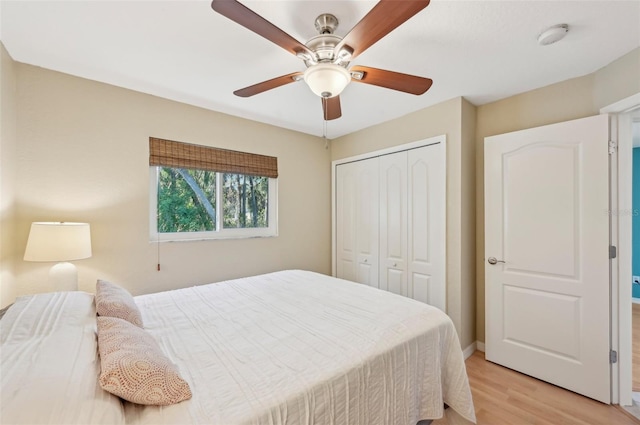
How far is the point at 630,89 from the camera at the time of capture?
1.75 meters

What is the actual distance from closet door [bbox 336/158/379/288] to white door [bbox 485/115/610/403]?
116cm

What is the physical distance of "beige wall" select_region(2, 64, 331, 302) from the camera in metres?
1.89

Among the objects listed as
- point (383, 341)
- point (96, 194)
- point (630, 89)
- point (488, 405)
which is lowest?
point (488, 405)

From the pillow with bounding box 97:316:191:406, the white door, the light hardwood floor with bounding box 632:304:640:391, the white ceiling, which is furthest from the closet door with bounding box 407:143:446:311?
the pillow with bounding box 97:316:191:406

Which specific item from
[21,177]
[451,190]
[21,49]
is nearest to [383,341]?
[451,190]

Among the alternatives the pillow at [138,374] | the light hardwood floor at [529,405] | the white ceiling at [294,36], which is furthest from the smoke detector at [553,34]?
the pillow at [138,374]

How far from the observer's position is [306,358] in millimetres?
1124

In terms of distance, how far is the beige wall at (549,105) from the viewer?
71.2 inches

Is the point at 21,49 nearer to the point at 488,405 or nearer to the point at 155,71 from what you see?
the point at 155,71

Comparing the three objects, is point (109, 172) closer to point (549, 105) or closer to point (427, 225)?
point (427, 225)

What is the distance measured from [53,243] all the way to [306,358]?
70.1 inches

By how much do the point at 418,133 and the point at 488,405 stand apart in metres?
2.36

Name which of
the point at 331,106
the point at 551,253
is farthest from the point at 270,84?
the point at 551,253

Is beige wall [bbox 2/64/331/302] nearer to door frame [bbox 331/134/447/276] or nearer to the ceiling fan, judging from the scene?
door frame [bbox 331/134/447/276]
